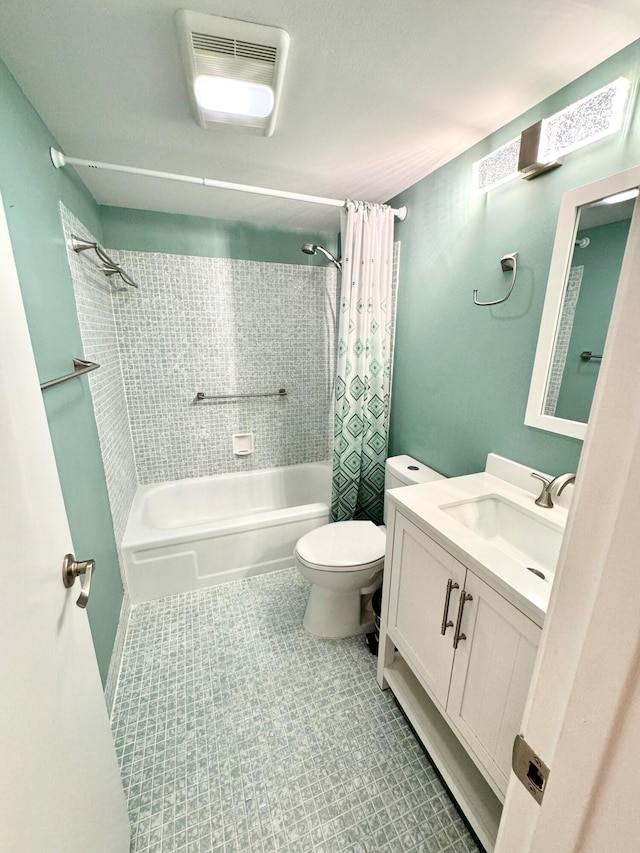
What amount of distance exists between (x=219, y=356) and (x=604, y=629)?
2535 mm

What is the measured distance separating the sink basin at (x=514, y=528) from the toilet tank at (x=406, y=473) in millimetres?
422

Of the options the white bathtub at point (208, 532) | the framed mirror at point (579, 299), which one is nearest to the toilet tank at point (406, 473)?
the white bathtub at point (208, 532)

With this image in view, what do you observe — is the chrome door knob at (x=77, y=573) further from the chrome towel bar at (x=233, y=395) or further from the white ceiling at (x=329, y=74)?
the chrome towel bar at (x=233, y=395)

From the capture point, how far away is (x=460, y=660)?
40.0 inches

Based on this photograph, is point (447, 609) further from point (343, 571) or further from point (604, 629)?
→ point (604, 629)

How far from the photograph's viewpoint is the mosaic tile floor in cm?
104

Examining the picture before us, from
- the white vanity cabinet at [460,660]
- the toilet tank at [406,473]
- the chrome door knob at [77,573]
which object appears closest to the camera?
the chrome door knob at [77,573]

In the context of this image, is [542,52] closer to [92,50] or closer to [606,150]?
[606,150]

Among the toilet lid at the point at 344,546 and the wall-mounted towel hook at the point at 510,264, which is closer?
the wall-mounted towel hook at the point at 510,264

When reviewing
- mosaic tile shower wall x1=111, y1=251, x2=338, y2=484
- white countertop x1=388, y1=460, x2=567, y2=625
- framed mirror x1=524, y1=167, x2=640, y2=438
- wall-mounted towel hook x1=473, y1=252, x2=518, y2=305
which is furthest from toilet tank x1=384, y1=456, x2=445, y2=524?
mosaic tile shower wall x1=111, y1=251, x2=338, y2=484

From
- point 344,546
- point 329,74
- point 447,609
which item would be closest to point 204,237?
point 329,74

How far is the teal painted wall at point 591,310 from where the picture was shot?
3.47 feet

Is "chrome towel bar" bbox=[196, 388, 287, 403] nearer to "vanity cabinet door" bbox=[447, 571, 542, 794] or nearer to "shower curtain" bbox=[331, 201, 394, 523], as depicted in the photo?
"shower curtain" bbox=[331, 201, 394, 523]

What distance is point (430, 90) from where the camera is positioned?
3.74 feet
